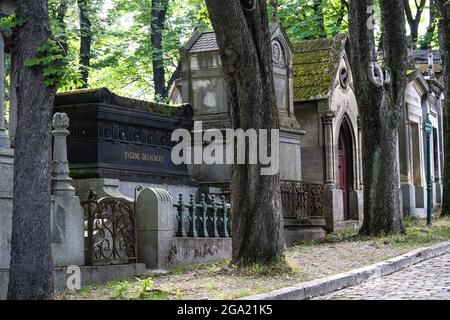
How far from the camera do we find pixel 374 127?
18406 millimetres

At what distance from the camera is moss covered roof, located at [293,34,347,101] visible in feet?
74.2

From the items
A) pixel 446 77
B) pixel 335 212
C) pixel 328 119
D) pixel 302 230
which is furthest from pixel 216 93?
pixel 446 77

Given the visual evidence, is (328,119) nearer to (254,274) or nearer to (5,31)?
(254,274)

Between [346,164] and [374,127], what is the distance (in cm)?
630

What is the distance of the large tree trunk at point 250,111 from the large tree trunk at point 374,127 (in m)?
6.36

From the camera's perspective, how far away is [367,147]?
18422 mm

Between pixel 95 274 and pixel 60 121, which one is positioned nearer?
pixel 95 274

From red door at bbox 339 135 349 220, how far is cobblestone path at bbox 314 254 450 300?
1055 cm

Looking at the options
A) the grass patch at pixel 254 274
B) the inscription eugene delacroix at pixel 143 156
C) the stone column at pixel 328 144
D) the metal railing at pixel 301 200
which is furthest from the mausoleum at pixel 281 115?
the grass patch at pixel 254 274

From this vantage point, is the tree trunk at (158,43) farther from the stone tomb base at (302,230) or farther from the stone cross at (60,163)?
the stone cross at (60,163)

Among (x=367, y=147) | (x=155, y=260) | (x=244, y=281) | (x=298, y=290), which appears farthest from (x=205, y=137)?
(x=298, y=290)

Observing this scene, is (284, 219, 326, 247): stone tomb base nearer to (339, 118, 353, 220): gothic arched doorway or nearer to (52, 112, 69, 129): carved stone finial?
(339, 118, 353, 220): gothic arched doorway

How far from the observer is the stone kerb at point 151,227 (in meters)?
13.0

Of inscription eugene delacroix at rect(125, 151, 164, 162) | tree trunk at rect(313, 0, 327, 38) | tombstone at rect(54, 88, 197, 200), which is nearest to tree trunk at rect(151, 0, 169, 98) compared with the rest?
tree trunk at rect(313, 0, 327, 38)
